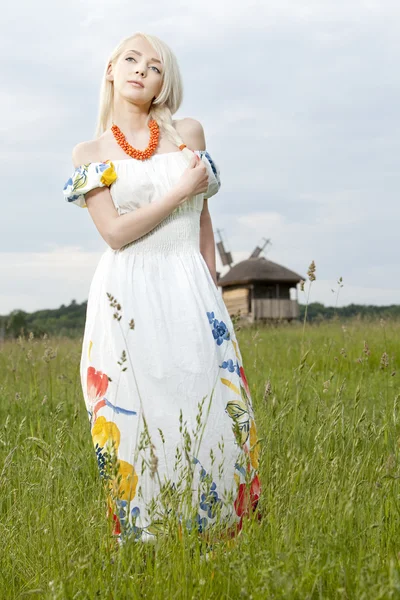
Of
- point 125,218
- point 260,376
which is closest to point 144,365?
point 125,218

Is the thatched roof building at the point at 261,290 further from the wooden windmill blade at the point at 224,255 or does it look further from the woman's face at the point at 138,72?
the woman's face at the point at 138,72

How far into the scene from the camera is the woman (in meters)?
2.65

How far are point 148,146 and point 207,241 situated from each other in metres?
0.50

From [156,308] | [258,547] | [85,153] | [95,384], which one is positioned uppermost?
[85,153]

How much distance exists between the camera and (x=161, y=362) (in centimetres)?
271

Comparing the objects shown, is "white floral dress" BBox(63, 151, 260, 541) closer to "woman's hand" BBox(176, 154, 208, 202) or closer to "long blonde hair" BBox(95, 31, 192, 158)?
"woman's hand" BBox(176, 154, 208, 202)

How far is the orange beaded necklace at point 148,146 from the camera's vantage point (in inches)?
120

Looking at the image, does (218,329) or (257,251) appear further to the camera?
(257,251)

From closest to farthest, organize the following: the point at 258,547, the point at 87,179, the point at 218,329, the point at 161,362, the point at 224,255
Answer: the point at 258,547 → the point at 161,362 → the point at 218,329 → the point at 87,179 → the point at 224,255

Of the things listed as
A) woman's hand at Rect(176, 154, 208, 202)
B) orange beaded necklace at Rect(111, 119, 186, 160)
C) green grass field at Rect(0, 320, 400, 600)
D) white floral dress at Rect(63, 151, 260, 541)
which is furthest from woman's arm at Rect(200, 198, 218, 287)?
green grass field at Rect(0, 320, 400, 600)

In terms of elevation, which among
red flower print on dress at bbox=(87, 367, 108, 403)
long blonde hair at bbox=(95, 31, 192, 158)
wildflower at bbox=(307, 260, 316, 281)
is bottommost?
red flower print on dress at bbox=(87, 367, 108, 403)

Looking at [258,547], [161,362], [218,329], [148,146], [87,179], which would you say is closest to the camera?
[258,547]

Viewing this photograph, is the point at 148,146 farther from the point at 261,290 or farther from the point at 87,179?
the point at 261,290

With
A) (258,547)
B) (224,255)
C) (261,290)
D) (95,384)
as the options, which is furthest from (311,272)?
(224,255)
